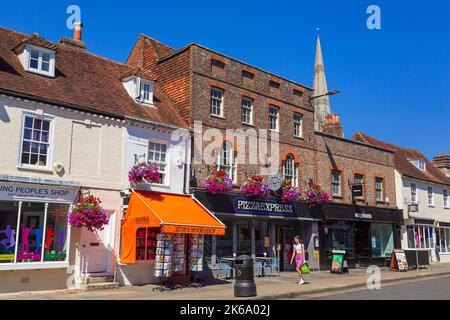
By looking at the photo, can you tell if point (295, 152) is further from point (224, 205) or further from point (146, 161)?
point (146, 161)

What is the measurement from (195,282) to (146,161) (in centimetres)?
487

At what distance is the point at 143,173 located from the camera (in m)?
16.8

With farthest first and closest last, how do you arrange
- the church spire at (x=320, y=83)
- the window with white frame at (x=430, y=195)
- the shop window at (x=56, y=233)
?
1. the church spire at (x=320, y=83)
2. the window with white frame at (x=430, y=195)
3. the shop window at (x=56, y=233)

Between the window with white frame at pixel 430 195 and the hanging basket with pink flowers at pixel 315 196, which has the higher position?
the window with white frame at pixel 430 195

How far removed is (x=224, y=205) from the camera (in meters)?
19.5

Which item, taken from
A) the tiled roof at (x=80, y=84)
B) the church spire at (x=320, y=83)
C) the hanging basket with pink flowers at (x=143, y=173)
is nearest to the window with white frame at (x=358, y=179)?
the tiled roof at (x=80, y=84)

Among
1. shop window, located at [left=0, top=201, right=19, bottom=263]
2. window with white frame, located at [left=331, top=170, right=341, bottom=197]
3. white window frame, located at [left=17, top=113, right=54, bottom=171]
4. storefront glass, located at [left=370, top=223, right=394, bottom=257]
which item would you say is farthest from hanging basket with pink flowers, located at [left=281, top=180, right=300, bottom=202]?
shop window, located at [left=0, top=201, right=19, bottom=263]

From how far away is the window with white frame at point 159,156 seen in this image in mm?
18109

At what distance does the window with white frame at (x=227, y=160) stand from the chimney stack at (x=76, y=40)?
7745 millimetres

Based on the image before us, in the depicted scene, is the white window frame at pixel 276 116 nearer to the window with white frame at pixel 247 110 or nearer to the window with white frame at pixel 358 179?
the window with white frame at pixel 247 110

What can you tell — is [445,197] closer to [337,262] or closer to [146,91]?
[337,262]

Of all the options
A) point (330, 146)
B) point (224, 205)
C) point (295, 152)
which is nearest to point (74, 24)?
point (224, 205)

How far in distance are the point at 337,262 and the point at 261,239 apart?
4.15 metres

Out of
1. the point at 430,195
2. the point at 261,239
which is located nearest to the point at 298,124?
the point at 261,239
